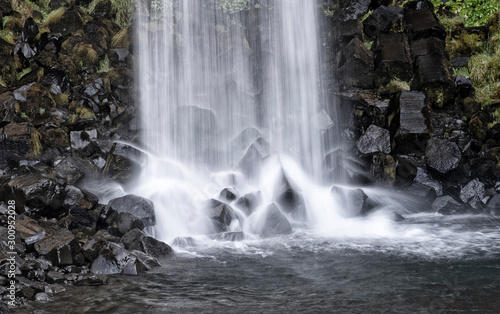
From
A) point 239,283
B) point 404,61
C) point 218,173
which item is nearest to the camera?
point 239,283

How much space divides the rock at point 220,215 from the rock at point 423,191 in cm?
532

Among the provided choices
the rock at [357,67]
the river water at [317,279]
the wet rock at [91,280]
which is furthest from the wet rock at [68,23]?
the wet rock at [91,280]

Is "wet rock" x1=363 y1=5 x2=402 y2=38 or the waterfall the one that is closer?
the waterfall

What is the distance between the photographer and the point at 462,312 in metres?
5.08

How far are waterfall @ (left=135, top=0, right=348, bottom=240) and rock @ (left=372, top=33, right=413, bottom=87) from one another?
223 centimetres

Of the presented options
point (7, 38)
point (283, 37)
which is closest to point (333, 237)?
point (283, 37)

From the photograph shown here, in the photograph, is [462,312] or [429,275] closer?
[462,312]

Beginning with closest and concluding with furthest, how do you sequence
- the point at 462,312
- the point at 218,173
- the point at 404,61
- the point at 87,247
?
→ 1. the point at 462,312
2. the point at 87,247
3. the point at 218,173
4. the point at 404,61

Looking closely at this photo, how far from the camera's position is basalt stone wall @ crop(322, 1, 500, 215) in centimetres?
1207

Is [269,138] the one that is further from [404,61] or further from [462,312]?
[462,312]

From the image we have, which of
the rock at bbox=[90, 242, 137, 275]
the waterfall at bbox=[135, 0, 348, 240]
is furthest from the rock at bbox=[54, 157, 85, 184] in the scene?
the rock at bbox=[90, 242, 137, 275]

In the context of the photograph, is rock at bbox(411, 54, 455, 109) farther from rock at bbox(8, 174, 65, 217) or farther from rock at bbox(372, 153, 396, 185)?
rock at bbox(8, 174, 65, 217)

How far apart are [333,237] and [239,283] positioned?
3.45 m

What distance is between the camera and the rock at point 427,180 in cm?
1216
